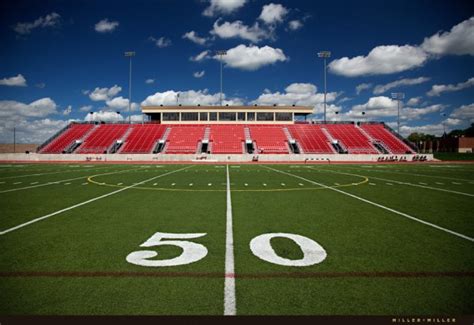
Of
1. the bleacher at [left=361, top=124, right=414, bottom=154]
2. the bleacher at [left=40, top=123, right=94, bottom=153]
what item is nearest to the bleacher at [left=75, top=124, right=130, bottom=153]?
the bleacher at [left=40, top=123, right=94, bottom=153]

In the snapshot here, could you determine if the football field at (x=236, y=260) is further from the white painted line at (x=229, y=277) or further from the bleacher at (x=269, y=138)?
the bleacher at (x=269, y=138)

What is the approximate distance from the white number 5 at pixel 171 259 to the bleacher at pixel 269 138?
47.5 meters

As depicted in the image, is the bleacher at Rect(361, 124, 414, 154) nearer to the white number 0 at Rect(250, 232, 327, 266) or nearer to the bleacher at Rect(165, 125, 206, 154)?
the bleacher at Rect(165, 125, 206, 154)

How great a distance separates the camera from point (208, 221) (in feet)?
23.8

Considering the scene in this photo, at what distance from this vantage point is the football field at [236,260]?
3322mm

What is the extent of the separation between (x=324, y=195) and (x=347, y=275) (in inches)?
304

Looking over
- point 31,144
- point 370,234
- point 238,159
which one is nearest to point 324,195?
point 370,234

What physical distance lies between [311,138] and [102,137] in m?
41.9

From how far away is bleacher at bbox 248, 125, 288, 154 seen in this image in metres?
54.1

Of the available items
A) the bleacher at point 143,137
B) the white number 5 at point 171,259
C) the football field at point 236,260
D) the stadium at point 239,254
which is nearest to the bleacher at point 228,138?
the bleacher at point 143,137

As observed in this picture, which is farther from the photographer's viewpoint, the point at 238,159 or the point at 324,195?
the point at 238,159

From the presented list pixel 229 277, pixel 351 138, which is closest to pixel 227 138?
pixel 351 138

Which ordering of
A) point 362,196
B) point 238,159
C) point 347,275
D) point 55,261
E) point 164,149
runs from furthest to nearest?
1. point 164,149
2. point 238,159
3. point 362,196
4. point 55,261
5. point 347,275

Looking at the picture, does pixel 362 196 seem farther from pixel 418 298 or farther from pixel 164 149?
pixel 164 149
